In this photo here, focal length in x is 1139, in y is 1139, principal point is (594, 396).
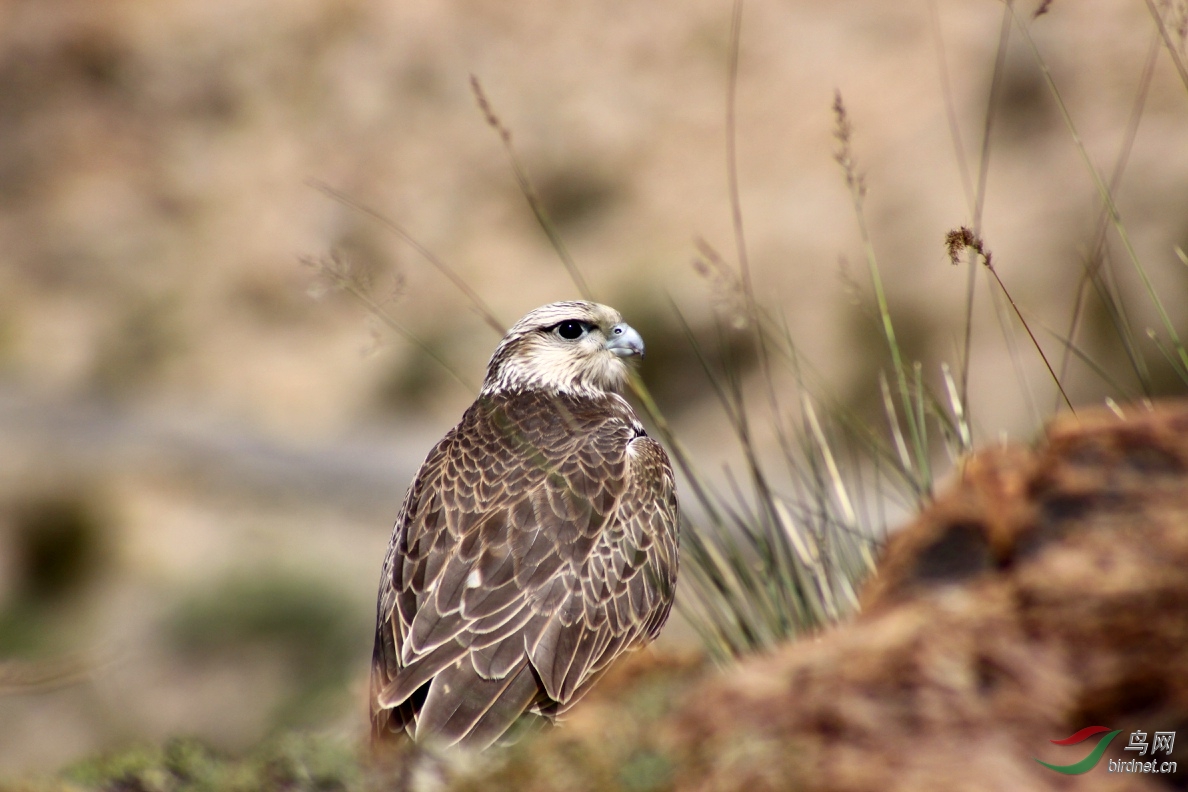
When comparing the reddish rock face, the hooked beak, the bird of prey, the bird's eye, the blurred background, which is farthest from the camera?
the blurred background

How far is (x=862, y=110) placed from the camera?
44.2ft

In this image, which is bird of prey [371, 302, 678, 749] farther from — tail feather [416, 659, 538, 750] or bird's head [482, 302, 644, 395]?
bird's head [482, 302, 644, 395]

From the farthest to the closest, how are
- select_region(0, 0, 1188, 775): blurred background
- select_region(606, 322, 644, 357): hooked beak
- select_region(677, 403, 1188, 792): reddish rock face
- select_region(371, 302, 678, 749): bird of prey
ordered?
select_region(0, 0, 1188, 775): blurred background → select_region(606, 322, 644, 357): hooked beak → select_region(371, 302, 678, 749): bird of prey → select_region(677, 403, 1188, 792): reddish rock face

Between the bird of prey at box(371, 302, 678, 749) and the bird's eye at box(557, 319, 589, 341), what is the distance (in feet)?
1.39

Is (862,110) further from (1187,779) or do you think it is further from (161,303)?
(1187,779)

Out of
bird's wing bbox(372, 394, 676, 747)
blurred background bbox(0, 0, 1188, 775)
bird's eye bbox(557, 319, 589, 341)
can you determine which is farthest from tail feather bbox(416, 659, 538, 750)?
blurred background bbox(0, 0, 1188, 775)

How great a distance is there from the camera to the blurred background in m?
12.4

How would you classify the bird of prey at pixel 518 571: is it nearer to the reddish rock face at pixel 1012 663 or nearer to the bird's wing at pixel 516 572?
the bird's wing at pixel 516 572

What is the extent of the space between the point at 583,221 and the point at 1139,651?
41.2ft

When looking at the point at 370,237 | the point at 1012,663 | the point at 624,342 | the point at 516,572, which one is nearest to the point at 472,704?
the point at 516,572

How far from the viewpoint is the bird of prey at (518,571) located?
3738mm

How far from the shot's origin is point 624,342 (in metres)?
4.99

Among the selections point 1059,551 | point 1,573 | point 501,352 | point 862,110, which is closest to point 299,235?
point 1,573

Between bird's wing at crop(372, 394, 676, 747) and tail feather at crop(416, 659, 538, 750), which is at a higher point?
bird's wing at crop(372, 394, 676, 747)
